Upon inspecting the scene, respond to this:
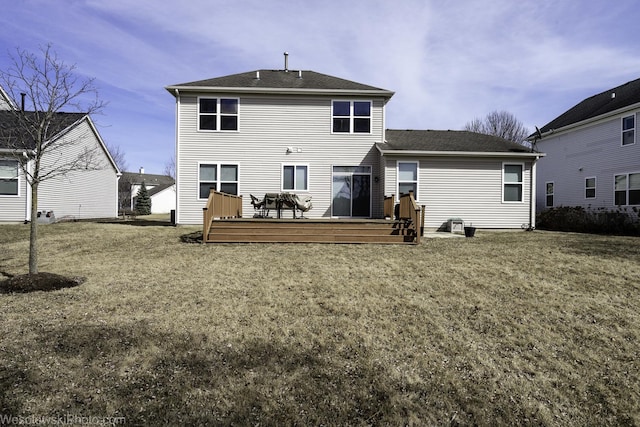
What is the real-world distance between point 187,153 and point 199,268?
27.3 feet

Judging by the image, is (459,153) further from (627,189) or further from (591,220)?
(627,189)

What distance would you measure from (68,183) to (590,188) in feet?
85.8

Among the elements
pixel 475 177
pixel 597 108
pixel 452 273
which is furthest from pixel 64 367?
pixel 597 108

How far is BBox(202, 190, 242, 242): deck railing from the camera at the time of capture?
9320mm

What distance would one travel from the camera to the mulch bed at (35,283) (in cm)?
519

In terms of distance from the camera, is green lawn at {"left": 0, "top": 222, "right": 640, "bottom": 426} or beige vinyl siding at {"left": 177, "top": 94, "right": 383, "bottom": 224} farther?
beige vinyl siding at {"left": 177, "top": 94, "right": 383, "bottom": 224}

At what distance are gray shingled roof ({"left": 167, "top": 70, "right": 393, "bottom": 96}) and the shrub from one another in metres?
10.5

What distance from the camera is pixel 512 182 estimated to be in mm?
14086

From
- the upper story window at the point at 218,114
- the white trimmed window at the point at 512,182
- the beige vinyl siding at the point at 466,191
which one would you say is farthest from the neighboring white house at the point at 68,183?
the white trimmed window at the point at 512,182

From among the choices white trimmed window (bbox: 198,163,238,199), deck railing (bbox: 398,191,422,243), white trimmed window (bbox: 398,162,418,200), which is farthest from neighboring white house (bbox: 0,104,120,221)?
white trimmed window (bbox: 398,162,418,200)

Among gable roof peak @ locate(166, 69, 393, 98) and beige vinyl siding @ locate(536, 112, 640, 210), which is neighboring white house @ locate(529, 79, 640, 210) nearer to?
beige vinyl siding @ locate(536, 112, 640, 210)

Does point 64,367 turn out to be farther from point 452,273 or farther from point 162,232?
point 162,232

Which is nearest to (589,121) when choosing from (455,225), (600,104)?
(600,104)

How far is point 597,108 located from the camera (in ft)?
58.0
